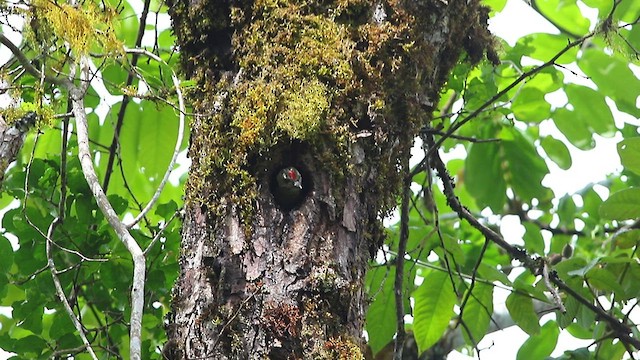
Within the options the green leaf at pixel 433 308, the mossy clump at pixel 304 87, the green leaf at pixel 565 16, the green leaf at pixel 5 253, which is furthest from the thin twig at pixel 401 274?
the green leaf at pixel 5 253

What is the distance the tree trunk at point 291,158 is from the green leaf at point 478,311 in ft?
3.42

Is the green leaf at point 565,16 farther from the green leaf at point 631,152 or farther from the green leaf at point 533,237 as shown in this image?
the green leaf at point 533,237

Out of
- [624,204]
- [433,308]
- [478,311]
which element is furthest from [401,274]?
[624,204]

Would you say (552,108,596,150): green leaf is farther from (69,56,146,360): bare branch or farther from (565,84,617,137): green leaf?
(69,56,146,360): bare branch

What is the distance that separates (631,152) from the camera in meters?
2.70

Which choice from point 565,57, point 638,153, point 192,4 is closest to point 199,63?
point 192,4

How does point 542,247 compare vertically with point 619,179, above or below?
below

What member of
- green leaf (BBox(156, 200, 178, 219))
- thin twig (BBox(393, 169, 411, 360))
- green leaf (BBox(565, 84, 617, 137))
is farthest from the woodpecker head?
green leaf (BBox(565, 84, 617, 137))

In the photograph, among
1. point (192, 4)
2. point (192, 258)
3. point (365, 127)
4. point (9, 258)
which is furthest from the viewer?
point (9, 258)

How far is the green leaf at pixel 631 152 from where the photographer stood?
8.84 ft

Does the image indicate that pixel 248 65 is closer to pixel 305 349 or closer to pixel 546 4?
pixel 305 349

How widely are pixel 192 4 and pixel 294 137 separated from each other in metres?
0.54

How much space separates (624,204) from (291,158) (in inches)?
60.6

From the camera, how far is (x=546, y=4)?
3.29m
